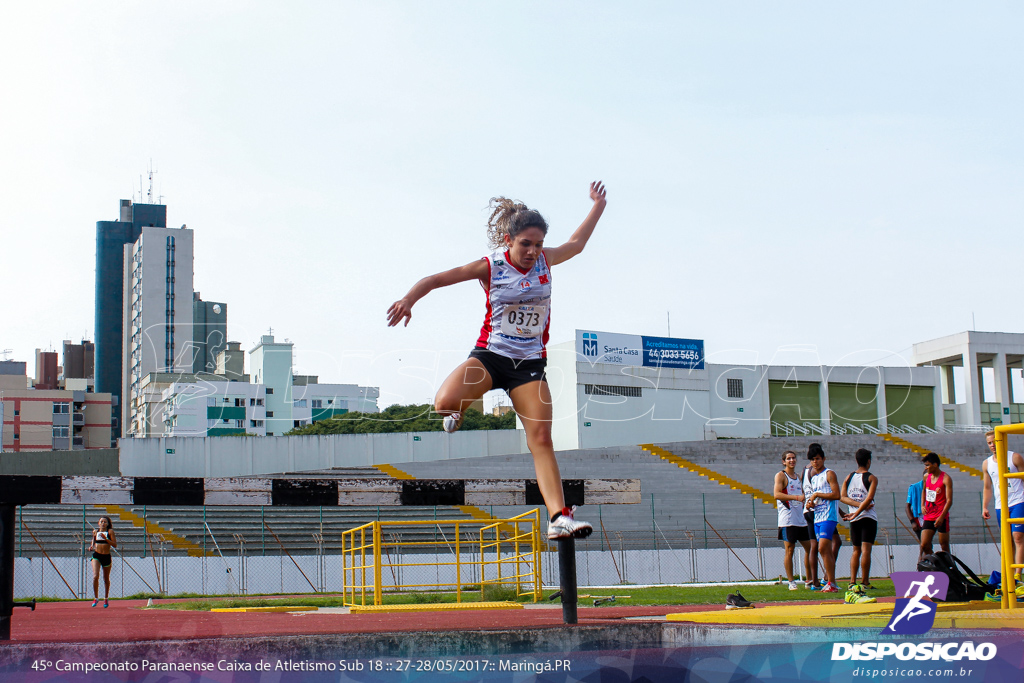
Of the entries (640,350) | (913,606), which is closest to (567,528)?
(913,606)

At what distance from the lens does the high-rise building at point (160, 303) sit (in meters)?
99.5

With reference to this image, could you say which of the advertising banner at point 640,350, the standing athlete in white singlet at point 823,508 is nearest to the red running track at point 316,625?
the standing athlete in white singlet at point 823,508

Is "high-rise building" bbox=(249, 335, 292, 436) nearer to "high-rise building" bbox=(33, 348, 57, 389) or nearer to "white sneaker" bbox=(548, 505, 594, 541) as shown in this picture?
"high-rise building" bbox=(33, 348, 57, 389)

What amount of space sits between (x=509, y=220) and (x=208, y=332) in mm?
110424

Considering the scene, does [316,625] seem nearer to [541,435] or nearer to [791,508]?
[541,435]

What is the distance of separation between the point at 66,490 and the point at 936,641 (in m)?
3.81

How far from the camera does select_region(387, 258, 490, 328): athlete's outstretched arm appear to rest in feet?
12.7

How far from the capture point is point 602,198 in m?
4.80

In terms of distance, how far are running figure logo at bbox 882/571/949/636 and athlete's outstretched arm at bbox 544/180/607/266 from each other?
207 centimetres

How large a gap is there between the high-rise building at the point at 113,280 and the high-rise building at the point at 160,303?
13043 millimetres

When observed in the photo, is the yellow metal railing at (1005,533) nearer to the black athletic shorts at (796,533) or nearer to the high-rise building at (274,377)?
the black athletic shorts at (796,533)

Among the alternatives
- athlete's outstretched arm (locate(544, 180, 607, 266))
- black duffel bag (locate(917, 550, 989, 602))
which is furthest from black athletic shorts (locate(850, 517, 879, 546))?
athlete's outstretched arm (locate(544, 180, 607, 266))

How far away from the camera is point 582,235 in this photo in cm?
460

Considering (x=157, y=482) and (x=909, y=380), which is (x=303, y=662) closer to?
(x=157, y=482)
